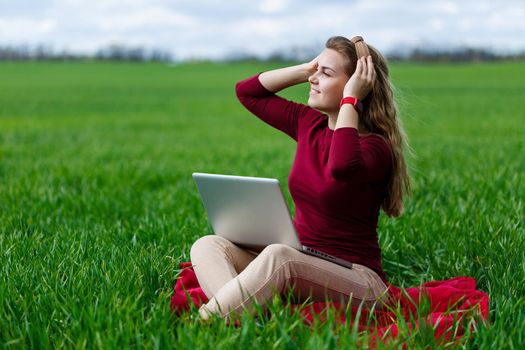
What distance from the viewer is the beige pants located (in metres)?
3.34

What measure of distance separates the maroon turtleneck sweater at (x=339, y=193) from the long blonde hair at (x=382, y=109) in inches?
2.5

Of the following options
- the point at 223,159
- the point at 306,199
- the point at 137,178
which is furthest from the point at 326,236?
the point at 223,159

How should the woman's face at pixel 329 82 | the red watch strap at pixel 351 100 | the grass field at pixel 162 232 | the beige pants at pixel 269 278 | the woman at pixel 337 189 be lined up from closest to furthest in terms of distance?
the grass field at pixel 162 232, the beige pants at pixel 269 278, the woman at pixel 337 189, the red watch strap at pixel 351 100, the woman's face at pixel 329 82

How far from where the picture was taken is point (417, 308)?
125 inches

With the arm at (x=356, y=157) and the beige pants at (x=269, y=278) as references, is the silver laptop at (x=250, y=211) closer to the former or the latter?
the beige pants at (x=269, y=278)

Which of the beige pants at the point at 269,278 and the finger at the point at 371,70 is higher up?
the finger at the point at 371,70

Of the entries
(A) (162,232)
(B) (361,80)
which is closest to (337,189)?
(B) (361,80)

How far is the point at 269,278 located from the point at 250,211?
1.26ft

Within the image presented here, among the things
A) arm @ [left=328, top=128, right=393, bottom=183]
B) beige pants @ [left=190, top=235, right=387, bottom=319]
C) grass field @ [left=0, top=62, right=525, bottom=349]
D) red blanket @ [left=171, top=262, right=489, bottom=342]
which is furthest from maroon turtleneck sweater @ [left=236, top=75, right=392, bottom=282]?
grass field @ [left=0, top=62, right=525, bottom=349]

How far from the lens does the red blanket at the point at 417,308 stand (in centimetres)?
315

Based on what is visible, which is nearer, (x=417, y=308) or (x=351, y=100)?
(x=417, y=308)

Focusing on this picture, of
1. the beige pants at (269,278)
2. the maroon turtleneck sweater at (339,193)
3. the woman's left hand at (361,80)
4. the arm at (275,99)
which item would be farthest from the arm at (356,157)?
the arm at (275,99)

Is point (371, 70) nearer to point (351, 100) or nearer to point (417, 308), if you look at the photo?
point (351, 100)

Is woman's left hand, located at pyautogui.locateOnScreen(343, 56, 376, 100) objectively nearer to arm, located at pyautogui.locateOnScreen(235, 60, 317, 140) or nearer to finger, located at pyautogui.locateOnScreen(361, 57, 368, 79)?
finger, located at pyautogui.locateOnScreen(361, 57, 368, 79)
